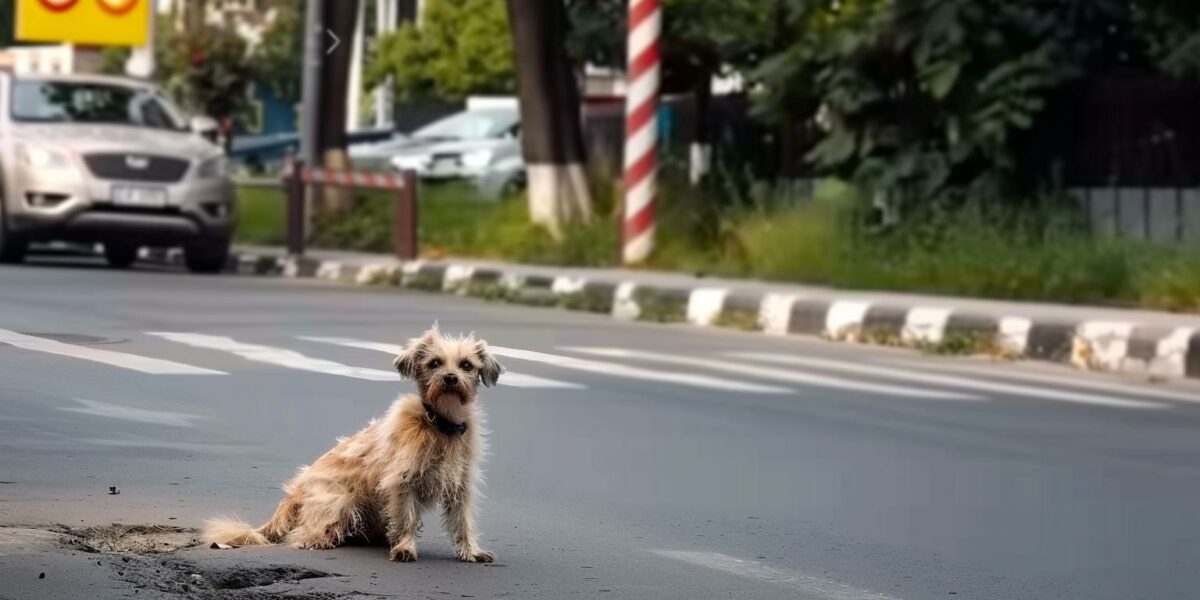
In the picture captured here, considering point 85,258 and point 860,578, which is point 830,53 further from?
point 860,578

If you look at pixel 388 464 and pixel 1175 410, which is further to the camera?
pixel 1175 410

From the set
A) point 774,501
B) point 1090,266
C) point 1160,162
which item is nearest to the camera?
point 774,501

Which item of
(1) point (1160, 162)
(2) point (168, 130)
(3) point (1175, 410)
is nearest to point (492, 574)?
(3) point (1175, 410)

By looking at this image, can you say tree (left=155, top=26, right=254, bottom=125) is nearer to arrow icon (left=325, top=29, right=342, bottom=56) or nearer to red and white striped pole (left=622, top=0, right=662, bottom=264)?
arrow icon (left=325, top=29, right=342, bottom=56)

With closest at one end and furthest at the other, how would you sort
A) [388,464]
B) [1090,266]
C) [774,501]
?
[388,464], [774,501], [1090,266]

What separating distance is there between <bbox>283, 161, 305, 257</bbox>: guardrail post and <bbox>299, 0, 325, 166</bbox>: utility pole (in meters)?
1.80

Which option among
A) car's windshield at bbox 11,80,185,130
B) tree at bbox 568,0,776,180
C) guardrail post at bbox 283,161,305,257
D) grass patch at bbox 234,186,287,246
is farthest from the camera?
grass patch at bbox 234,186,287,246

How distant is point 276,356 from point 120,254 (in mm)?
10854

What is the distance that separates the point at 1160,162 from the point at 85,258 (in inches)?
446

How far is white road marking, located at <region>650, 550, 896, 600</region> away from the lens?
22.3 feet

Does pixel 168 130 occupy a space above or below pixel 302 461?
above

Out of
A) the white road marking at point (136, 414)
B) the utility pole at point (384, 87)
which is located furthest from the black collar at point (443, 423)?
the utility pole at point (384, 87)

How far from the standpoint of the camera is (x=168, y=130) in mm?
23203

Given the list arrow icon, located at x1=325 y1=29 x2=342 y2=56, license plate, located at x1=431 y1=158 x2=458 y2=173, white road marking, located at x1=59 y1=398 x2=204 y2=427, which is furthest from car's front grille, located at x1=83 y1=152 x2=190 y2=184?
license plate, located at x1=431 y1=158 x2=458 y2=173
